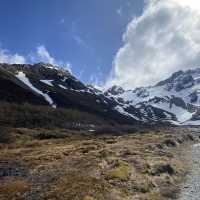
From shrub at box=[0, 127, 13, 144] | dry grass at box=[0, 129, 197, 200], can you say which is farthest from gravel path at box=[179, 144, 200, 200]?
shrub at box=[0, 127, 13, 144]

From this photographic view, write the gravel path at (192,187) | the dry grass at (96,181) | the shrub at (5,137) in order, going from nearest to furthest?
the dry grass at (96,181), the gravel path at (192,187), the shrub at (5,137)

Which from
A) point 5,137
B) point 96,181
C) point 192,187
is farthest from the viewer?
point 5,137

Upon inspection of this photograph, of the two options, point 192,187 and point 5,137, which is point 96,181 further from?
point 5,137

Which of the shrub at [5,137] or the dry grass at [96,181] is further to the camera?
the shrub at [5,137]

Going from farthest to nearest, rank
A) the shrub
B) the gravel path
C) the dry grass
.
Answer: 1. the shrub
2. the gravel path
3. the dry grass

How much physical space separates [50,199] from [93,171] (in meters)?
12.9

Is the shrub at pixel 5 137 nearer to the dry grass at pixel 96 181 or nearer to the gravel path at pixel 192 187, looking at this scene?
the dry grass at pixel 96 181

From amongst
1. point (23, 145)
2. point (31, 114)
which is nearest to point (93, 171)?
point (23, 145)

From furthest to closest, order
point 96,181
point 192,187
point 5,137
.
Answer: point 5,137 → point 192,187 → point 96,181

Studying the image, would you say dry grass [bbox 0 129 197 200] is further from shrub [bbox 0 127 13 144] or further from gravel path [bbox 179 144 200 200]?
shrub [bbox 0 127 13 144]

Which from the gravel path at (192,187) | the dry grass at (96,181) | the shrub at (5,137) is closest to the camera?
the dry grass at (96,181)

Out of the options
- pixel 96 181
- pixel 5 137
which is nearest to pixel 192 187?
pixel 96 181

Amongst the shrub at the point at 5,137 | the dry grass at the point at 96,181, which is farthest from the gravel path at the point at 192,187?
the shrub at the point at 5,137

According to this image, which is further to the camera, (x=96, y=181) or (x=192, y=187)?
(x=192, y=187)
